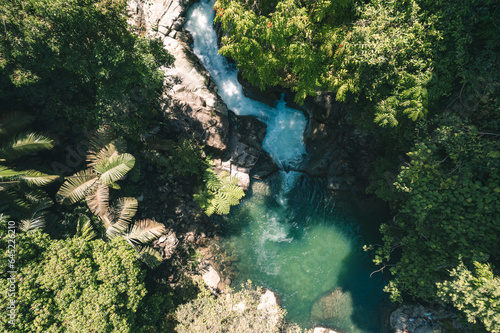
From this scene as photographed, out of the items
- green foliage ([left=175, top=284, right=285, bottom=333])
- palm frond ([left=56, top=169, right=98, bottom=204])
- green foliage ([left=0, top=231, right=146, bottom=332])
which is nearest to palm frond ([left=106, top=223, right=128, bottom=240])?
green foliage ([left=0, top=231, right=146, bottom=332])

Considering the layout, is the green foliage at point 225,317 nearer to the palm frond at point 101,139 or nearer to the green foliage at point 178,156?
the green foliage at point 178,156

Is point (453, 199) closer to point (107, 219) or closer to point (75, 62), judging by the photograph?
point (107, 219)

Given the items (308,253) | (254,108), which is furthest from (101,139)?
(308,253)

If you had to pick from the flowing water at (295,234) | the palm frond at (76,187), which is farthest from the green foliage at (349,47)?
the palm frond at (76,187)

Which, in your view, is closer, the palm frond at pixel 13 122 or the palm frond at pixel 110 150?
the palm frond at pixel 13 122

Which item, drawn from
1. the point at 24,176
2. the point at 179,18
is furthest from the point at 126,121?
the point at 179,18

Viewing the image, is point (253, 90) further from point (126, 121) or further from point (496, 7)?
point (496, 7)

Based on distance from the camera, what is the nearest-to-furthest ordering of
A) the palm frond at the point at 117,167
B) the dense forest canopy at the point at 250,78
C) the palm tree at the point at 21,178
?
the dense forest canopy at the point at 250,78
the palm tree at the point at 21,178
the palm frond at the point at 117,167
